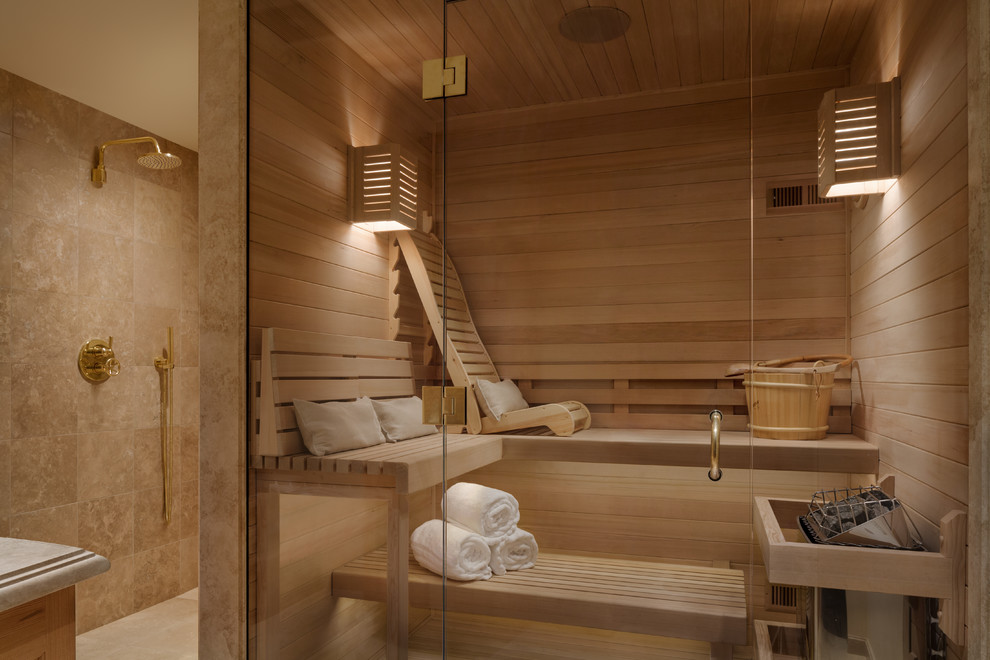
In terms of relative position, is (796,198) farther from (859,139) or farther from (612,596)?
(612,596)

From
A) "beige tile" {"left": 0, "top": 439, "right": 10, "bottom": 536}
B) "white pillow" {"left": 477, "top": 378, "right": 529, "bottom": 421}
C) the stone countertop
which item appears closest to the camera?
the stone countertop

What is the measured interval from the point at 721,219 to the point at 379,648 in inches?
54.4

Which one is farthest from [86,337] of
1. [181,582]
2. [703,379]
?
[703,379]

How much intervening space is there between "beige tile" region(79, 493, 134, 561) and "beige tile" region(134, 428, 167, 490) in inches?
4.0

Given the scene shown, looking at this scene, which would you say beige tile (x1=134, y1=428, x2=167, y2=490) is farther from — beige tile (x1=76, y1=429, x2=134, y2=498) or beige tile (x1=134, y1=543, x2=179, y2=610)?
beige tile (x1=134, y1=543, x2=179, y2=610)

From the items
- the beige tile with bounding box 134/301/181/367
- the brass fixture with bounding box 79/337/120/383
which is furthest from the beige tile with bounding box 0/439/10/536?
the beige tile with bounding box 134/301/181/367

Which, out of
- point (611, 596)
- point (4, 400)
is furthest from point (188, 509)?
point (611, 596)

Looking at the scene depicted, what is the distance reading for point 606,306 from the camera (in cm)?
157

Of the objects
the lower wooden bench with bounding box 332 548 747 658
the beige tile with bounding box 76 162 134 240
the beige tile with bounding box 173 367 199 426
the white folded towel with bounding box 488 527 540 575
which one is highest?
the beige tile with bounding box 76 162 134 240

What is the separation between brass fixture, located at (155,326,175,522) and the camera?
3.19 metres

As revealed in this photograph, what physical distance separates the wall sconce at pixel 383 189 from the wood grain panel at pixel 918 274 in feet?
3.43

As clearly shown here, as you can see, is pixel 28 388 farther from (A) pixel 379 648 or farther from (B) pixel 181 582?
(A) pixel 379 648

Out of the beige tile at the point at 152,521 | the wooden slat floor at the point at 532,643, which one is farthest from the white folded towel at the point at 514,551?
the beige tile at the point at 152,521

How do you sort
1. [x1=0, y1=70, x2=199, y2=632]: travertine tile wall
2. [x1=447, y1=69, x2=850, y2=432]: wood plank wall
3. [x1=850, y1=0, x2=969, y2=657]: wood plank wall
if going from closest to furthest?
[x1=850, y1=0, x2=969, y2=657]: wood plank wall → [x1=447, y1=69, x2=850, y2=432]: wood plank wall → [x1=0, y1=70, x2=199, y2=632]: travertine tile wall
